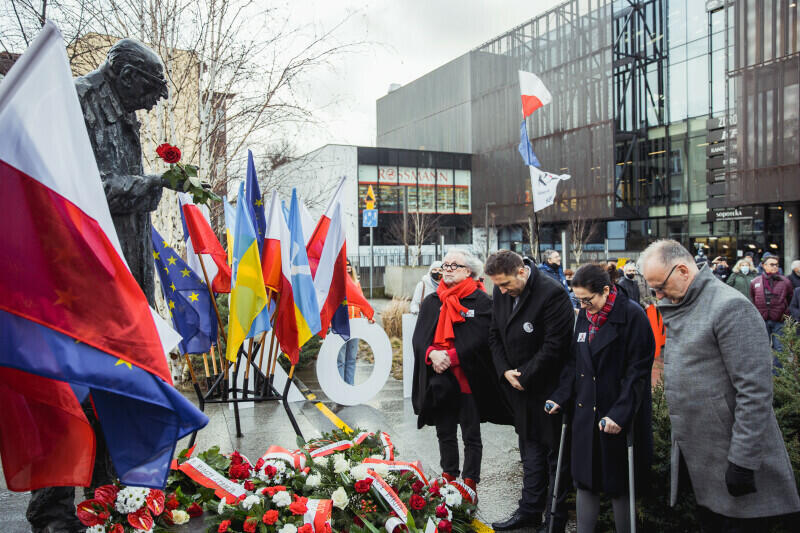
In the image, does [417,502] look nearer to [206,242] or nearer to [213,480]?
[213,480]

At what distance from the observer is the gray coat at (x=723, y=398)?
2.78 meters

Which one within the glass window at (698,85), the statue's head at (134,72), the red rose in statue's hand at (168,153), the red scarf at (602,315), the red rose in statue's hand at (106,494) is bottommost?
the red rose in statue's hand at (106,494)

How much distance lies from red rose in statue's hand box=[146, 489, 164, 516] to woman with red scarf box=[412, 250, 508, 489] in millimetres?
2002

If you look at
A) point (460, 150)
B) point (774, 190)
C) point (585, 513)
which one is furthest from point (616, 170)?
point (585, 513)

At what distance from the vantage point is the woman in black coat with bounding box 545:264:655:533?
11.6ft

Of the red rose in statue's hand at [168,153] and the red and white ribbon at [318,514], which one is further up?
the red rose in statue's hand at [168,153]

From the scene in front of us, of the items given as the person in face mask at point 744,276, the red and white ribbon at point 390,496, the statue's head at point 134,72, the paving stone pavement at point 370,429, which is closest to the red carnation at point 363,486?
the red and white ribbon at point 390,496

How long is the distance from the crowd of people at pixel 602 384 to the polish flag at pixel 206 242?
2.05 metres

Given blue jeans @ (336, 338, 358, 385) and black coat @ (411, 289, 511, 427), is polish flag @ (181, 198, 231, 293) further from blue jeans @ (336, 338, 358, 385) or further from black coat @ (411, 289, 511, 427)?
blue jeans @ (336, 338, 358, 385)

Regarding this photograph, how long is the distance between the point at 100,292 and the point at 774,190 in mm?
27285

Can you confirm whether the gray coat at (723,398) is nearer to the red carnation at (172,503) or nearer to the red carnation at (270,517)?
the red carnation at (270,517)

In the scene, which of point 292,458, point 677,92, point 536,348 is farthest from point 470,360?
point 677,92

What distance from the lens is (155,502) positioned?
3549 millimetres

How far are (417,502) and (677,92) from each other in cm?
3755
